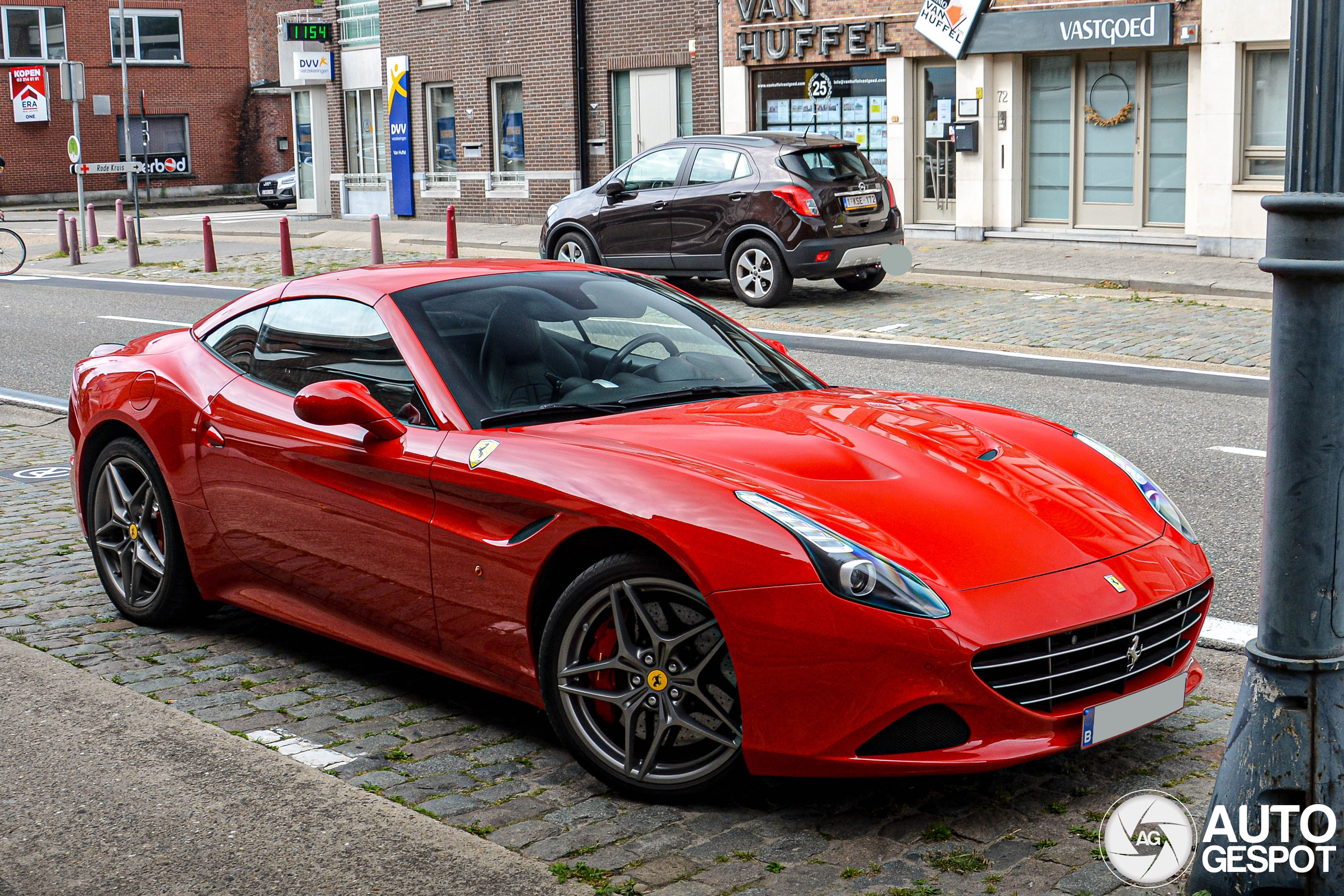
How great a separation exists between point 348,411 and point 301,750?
3.35 feet

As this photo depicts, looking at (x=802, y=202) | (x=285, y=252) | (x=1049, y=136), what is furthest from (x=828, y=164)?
(x=285, y=252)

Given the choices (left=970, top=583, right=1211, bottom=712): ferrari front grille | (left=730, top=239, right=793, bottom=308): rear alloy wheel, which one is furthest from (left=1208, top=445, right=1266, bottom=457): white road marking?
(left=730, top=239, right=793, bottom=308): rear alloy wheel

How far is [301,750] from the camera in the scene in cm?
434

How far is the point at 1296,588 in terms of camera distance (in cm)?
303

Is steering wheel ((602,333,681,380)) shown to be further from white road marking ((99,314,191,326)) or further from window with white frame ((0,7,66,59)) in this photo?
window with white frame ((0,7,66,59))

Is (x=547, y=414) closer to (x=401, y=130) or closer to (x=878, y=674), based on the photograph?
(x=878, y=674)

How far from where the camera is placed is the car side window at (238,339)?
5.42 metres

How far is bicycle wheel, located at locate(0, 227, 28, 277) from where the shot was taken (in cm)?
2411

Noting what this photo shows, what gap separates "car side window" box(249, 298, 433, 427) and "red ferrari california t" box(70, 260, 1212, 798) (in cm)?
1

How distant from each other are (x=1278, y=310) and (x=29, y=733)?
3630mm

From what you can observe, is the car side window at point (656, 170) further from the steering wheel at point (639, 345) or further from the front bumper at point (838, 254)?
the steering wheel at point (639, 345)

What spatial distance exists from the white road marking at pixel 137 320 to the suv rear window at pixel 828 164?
21.9 ft

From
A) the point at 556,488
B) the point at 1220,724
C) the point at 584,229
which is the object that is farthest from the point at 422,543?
the point at 584,229

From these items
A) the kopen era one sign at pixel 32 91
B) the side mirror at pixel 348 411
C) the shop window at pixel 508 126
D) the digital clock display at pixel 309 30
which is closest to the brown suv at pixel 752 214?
the side mirror at pixel 348 411
